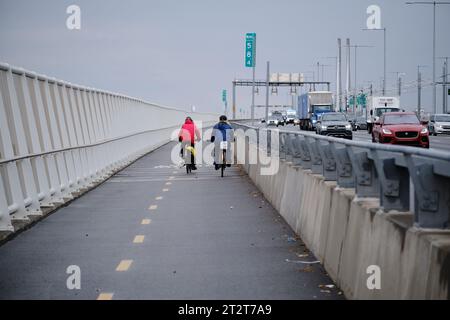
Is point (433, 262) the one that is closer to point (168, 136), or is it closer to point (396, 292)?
point (396, 292)

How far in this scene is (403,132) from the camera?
37344 millimetres

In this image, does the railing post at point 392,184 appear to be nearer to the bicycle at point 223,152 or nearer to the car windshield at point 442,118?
the bicycle at point 223,152

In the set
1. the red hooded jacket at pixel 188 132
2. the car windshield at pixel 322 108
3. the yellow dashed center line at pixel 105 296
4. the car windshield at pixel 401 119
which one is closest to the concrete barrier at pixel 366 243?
the yellow dashed center line at pixel 105 296

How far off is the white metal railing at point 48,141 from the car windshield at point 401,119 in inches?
469

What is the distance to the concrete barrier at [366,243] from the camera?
19.6 ft

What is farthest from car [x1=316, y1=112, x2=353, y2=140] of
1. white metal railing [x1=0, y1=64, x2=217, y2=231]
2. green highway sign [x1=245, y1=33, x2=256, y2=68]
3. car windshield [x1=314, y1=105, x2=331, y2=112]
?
white metal railing [x1=0, y1=64, x2=217, y2=231]

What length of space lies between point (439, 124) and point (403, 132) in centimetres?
2638

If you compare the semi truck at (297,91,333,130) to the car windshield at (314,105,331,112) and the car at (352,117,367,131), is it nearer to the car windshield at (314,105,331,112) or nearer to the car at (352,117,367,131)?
the car windshield at (314,105,331,112)

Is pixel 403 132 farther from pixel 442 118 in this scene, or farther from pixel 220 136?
pixel 442 118

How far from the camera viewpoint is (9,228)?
13883 millimetres

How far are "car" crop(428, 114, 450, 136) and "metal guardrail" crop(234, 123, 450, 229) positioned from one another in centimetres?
5286

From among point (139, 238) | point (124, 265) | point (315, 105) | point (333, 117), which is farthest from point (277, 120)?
point (124, 265)

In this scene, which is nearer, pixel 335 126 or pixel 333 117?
pixel 335 126

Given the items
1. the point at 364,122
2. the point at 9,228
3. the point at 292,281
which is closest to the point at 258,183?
the point at 9,228
